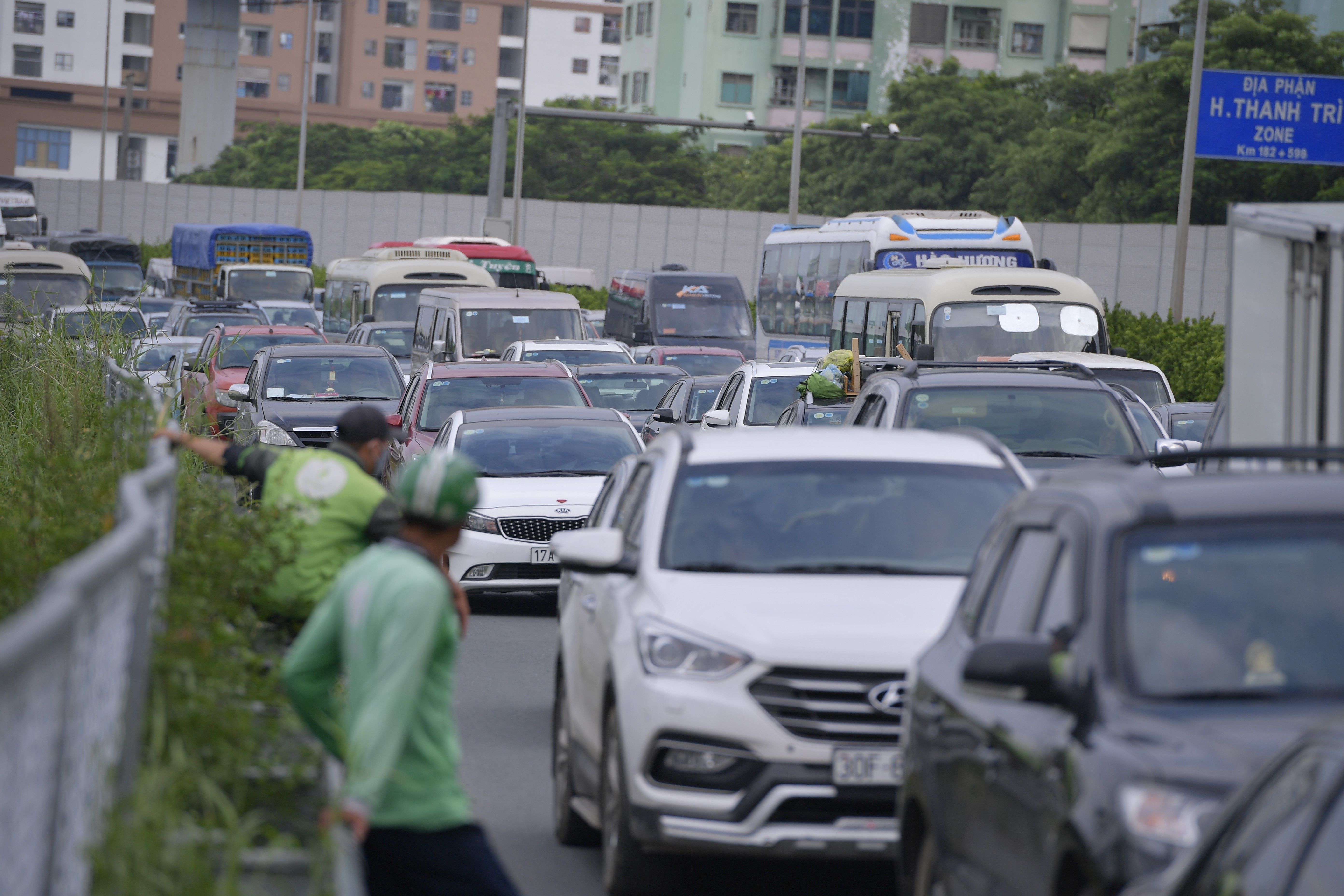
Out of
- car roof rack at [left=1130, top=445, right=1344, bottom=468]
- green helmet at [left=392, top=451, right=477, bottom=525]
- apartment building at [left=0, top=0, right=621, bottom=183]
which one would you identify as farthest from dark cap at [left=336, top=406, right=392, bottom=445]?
apartment building at [left=0, top=0, right=621, bottom=183]

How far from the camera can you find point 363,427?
23.9 feet

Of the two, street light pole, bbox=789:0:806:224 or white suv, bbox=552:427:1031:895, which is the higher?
street light pole, bbox=789:0:806:224

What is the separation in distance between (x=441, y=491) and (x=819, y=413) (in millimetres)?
12293

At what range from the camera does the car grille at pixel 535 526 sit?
1476cm

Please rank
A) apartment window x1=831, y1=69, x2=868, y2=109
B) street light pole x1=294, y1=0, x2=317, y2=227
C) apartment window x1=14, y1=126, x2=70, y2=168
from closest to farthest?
street light pole x1=294, y1=0, x2=317, y2=227 < apartment window x1=831, y1=69, x2=868, y2=109 < apartment window x1=14, y1=126, x2=70, y2=168

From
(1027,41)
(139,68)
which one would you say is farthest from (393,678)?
(139,68)

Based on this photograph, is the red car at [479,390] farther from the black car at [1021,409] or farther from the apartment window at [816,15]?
the apartment window at [816,15]

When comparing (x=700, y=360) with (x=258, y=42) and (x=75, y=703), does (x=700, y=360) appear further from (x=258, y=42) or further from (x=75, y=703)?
(x=258, y=42)

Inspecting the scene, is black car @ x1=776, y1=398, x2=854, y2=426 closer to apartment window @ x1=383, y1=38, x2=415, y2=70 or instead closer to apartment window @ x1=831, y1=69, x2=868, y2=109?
apartment window @ x1=831, y1=69, x2=868, y2=109

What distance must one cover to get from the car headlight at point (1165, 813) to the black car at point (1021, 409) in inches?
342

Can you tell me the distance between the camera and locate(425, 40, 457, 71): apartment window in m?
142

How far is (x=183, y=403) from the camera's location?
12906mm

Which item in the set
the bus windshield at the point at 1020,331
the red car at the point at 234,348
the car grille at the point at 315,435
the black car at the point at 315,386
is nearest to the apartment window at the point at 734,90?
the red car at the point at 234,348

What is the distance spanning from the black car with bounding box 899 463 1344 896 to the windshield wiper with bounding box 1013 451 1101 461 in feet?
25.5
